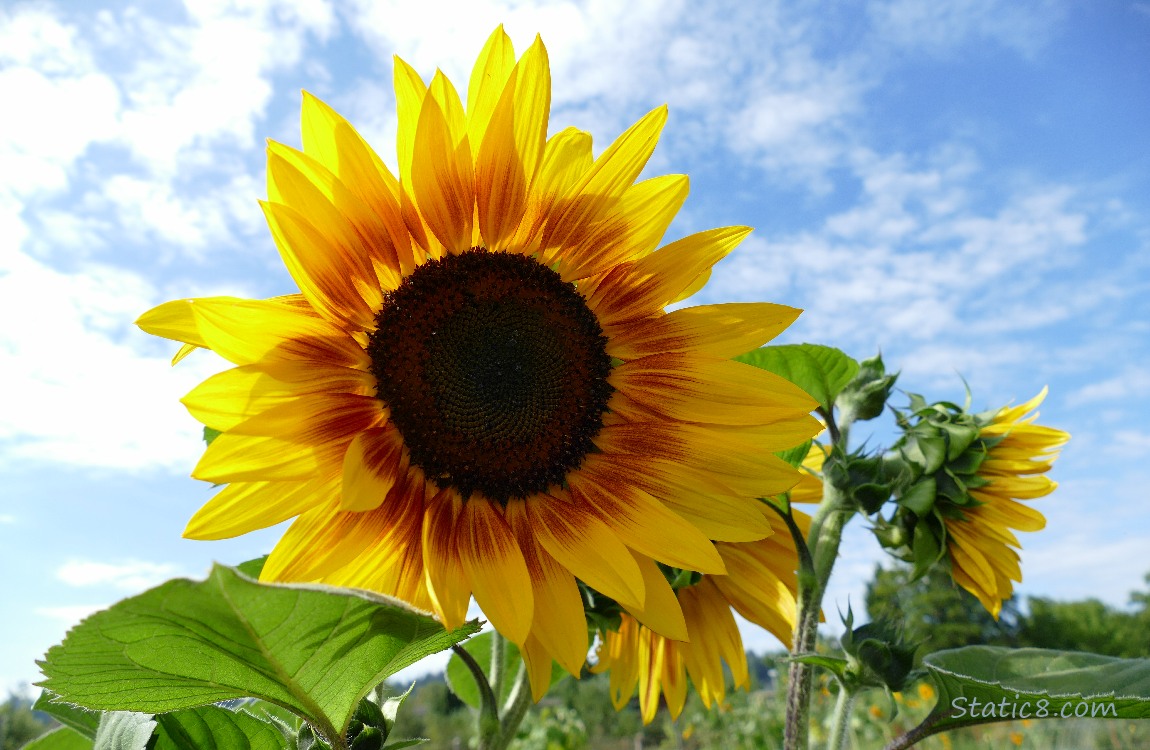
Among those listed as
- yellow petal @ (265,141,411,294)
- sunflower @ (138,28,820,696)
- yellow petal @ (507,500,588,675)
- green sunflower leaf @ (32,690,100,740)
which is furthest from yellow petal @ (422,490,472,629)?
green sunflower leaf @ (32,690,100,740)

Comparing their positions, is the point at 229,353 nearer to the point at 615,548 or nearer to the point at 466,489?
the point at 466,489

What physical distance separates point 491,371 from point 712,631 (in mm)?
747

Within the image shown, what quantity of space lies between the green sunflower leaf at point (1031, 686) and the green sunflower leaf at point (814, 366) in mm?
602

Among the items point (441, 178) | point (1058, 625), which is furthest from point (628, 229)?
point (1058, 625)

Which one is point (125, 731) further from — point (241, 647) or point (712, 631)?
A: point (712, 631)

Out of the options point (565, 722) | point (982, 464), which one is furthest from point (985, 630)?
point (982, 464)

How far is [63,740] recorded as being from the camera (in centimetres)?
139

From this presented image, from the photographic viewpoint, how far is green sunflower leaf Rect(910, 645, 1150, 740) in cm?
152

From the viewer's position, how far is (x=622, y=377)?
158 centimetres

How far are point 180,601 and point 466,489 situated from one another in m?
0.66

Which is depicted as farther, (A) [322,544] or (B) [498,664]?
(B) [498,664]

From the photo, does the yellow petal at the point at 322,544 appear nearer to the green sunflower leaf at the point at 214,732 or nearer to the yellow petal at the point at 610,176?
the green sunflower leaf at the point at 214,732

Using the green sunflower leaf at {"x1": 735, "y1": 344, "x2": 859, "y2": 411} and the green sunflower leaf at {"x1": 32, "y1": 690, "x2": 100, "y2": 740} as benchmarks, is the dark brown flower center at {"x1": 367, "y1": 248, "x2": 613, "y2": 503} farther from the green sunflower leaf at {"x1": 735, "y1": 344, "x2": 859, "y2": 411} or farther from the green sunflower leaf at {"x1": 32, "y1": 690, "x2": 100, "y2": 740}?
the green sunflower leaf at {"x1": 32, "y1": 690, "x2": 100, "y2": 740}

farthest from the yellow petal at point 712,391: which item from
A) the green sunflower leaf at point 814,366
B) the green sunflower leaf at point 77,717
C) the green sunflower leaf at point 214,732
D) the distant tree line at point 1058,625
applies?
the distant tree line at point 1058,625
